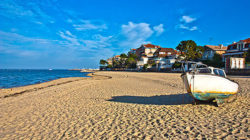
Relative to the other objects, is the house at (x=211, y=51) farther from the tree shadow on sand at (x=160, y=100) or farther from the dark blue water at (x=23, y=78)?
the dark blue water at (x=23, y=78)

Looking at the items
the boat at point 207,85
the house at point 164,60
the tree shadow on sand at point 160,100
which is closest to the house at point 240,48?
the house at point 164,60

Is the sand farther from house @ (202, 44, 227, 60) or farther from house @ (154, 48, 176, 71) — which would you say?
house @ (154, 48, 176, 71)

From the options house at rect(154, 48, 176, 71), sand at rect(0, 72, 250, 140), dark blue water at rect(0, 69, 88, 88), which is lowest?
dark blue water at rect(0, 69, 88, 88)

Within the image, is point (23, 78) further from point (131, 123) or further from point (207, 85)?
point (207, 85)

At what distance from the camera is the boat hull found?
730 centimetres

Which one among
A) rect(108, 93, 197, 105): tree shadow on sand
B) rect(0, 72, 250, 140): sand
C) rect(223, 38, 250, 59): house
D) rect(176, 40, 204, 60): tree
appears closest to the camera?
rect(0, 72, 250, 140): sand

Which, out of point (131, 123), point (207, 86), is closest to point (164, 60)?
point (207, 86)

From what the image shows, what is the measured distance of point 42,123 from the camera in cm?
625

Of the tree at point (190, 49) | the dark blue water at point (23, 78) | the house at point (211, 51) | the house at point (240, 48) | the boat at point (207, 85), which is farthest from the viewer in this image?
the house at point (211, 51)

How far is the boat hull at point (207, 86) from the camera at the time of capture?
730 cm

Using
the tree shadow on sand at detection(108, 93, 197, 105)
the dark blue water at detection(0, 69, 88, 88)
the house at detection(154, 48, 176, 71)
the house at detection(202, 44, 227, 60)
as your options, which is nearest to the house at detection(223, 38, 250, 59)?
the house at detection(202, 44, 227, 60)

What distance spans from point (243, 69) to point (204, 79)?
26.1 meters

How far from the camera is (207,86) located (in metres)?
7.35

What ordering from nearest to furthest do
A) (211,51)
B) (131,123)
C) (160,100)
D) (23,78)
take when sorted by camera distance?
(131,123) < (160,100) < (23,78) < (211,51)
